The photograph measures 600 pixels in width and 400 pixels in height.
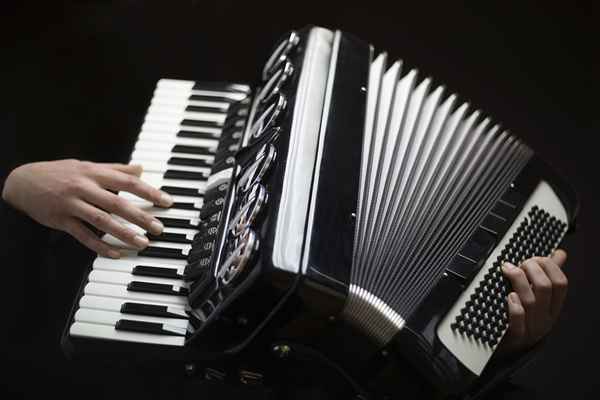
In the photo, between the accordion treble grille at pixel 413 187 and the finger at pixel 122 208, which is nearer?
the accordion treble grille at pixel 413 187

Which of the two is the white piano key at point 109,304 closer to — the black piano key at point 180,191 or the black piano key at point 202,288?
the black piano key at point 202,288

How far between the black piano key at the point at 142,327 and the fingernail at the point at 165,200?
0.95ft

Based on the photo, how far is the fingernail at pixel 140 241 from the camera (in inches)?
51.8

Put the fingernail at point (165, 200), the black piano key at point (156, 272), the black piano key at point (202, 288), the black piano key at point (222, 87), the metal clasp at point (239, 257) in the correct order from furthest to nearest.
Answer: the black piano key at point (222, 87), the fingernail at point (165, 200), the black piano key at point (156, 272), the black piano key at point (202, 288), the metal clasp at point (239, 257)

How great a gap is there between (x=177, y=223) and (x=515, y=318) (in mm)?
722

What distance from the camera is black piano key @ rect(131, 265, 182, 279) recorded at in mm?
1296

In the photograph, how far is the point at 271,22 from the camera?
2.39 m

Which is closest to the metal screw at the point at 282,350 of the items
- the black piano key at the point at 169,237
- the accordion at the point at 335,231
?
the accordion at the point at 335,231

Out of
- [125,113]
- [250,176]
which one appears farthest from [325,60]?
[125,113]

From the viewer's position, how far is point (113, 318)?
124 cm

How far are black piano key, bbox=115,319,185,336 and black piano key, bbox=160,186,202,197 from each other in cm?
34

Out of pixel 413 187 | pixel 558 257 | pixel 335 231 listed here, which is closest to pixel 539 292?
pixel 558 257

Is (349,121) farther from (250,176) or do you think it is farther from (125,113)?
(125,113)

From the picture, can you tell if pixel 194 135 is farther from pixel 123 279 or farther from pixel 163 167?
pixel 123 279
